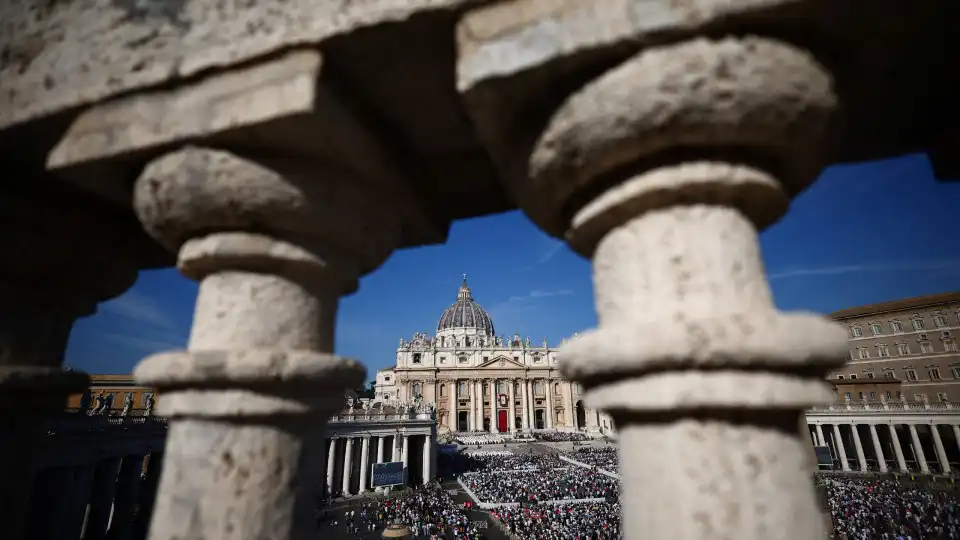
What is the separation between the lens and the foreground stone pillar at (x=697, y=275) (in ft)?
3.52

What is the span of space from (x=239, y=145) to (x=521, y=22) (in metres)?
1.10

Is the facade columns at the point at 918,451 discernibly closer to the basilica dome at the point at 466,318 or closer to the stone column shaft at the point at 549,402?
the stone column shaft at the point at 549,402

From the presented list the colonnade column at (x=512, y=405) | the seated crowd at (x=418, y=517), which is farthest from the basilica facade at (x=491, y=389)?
the seated crowd at (x=418, y=517)

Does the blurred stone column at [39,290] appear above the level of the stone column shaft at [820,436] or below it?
above

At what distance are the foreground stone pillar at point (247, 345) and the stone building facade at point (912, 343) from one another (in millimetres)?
39792

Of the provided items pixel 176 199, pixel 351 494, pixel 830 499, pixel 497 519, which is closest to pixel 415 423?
pixel 351 494

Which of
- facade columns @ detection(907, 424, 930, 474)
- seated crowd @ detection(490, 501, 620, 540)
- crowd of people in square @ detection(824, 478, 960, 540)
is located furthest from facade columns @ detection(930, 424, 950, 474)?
seated crowd @ detection(490, 501, 620, 540)

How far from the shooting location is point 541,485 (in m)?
26.3

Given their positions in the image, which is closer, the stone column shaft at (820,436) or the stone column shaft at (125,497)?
the stone column shaft at (125,497)

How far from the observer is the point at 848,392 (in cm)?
3662

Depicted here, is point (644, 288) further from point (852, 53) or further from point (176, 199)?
point (176, 199)

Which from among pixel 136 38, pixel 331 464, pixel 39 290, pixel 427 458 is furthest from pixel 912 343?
pixel 39 290

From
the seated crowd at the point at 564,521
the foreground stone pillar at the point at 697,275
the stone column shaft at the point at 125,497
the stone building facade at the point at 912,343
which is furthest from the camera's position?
the stone building facade at the point at 912,343

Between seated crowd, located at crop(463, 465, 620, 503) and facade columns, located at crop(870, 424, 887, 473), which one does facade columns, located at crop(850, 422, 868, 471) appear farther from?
seated crowd, located at crop(463, 465, 620, 503)
